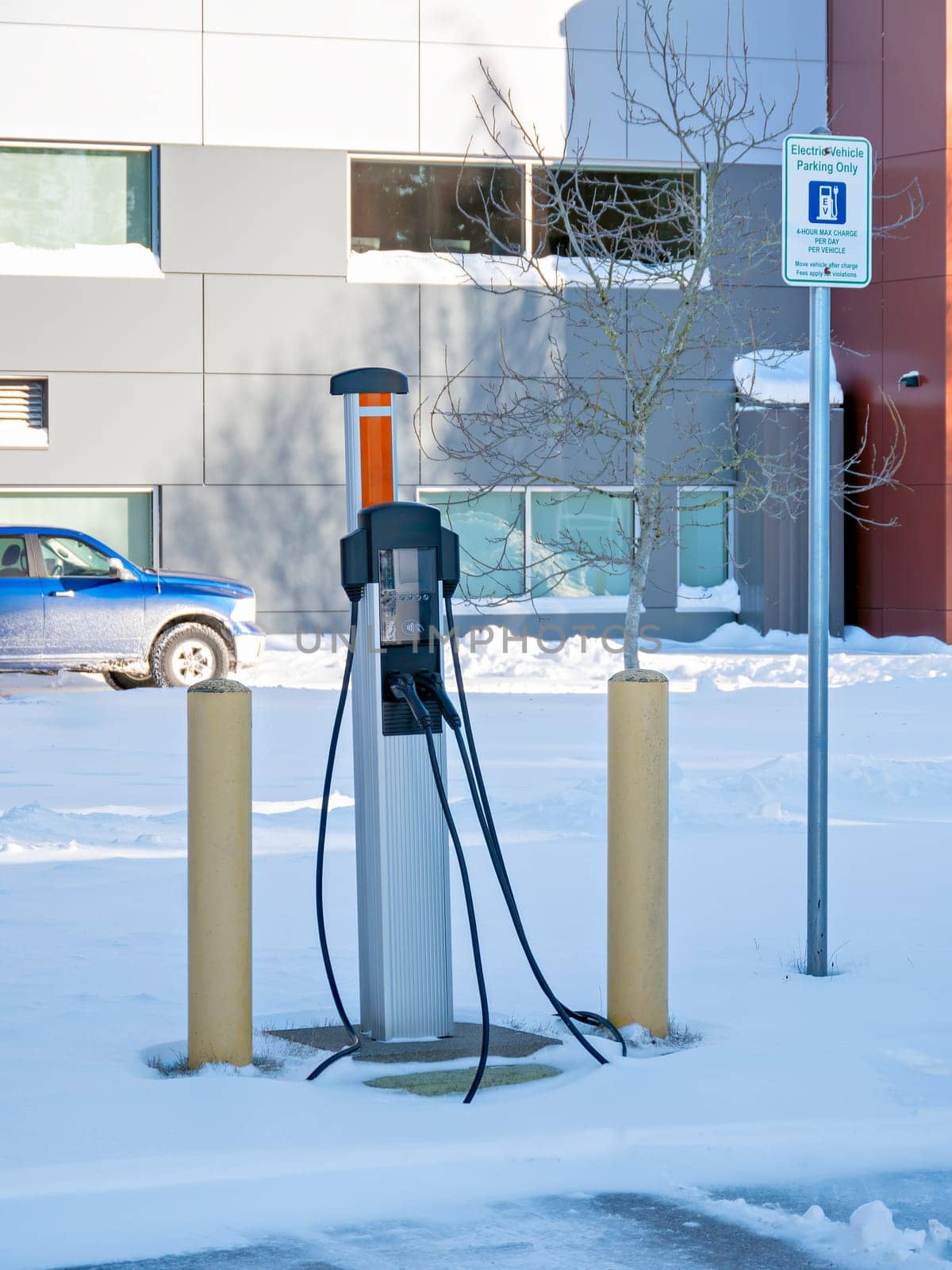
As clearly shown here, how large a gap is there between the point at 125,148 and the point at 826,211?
17340 millimetres

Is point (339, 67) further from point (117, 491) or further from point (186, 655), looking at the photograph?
point (186, 655)

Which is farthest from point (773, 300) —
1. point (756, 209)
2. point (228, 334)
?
→ point (228, 334)

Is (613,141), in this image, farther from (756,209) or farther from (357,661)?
(357,661)

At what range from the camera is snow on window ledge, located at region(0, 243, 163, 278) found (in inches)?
845

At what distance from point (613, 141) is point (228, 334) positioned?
567cm

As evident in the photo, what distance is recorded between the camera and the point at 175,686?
17391 millimetres

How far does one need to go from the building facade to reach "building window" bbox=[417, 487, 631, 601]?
0.14 m

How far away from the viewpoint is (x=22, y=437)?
2169cm

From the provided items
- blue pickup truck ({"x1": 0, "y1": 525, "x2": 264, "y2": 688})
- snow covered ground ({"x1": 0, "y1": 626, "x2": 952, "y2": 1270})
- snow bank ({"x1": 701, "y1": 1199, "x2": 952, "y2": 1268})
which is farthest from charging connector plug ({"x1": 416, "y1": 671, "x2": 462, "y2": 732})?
blue pickup truck ({"x1": 0, "y1": 525, "x2": 264, "y2": 688})

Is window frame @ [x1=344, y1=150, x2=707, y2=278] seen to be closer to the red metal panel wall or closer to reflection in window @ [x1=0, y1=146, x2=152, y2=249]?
the red metal panel wall

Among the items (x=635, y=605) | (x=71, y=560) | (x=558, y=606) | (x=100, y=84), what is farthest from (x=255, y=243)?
(x=635, y=605)

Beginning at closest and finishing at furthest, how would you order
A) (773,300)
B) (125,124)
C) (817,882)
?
(817,882)
(125,124)
(773,300)

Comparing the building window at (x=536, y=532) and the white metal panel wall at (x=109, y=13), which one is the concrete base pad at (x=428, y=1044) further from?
the white metal panel wall at (x=109, y=13)

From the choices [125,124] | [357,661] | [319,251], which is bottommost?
[357,661]
